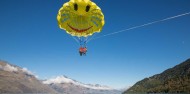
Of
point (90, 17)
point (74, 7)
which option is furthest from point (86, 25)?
point (74, 7)

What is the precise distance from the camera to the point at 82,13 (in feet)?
84.7

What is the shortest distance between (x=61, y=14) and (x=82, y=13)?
7.37 ft

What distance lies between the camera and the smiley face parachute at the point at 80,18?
25.5m

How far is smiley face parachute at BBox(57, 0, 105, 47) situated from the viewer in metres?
25.5

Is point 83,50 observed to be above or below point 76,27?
below

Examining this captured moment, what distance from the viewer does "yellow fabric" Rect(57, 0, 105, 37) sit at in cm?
2550

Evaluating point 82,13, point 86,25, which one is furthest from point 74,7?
point 86,25

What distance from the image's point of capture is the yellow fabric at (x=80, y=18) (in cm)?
2550

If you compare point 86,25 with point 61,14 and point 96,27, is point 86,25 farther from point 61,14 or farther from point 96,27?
point 61,14

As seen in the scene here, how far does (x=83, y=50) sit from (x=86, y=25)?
2780 mm

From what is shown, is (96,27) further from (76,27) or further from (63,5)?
(63,5)

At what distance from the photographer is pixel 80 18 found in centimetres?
2716

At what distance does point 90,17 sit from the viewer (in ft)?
87.8

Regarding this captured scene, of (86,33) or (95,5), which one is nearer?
(95,5)
